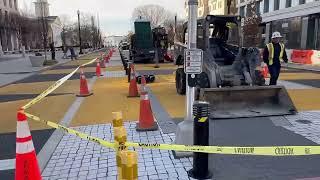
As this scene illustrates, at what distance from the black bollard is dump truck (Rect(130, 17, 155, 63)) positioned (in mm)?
22281

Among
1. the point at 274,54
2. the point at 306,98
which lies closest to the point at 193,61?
the point at 274,54

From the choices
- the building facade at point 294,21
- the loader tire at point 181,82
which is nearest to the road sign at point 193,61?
the loader tire at point 181,82

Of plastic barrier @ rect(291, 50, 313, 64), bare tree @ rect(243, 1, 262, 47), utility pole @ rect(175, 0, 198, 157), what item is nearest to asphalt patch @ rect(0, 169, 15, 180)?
utility pole @ rect(175, 0, 198, 157)

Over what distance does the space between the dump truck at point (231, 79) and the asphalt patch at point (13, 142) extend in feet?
10.7

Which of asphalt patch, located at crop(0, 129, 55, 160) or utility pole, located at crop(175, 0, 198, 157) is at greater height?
utility pole, located at crop(175, 0, 198, 157)

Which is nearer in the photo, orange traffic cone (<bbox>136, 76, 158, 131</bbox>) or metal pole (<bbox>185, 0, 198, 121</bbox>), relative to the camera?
metal pole (<bbox>185, 0, 198, 121</bbox>)

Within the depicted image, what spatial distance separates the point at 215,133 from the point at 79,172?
2665 millimetres

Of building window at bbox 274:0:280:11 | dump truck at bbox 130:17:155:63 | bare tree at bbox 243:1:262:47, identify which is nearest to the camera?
dump truck at bbox 130:17:155:63

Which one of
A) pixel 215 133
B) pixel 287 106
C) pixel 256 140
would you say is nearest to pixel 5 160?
pixel 215 133

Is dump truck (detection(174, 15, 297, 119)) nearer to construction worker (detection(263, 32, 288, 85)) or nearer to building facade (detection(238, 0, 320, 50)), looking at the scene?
construction worker (detection(263, 32, 288, 85))

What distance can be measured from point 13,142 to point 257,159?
454 centimetres

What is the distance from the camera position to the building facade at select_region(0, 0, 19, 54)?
2372 inches

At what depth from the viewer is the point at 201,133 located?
14.0ft

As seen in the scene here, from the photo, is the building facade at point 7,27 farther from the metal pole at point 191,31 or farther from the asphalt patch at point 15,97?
the metal pole at point 191,31
